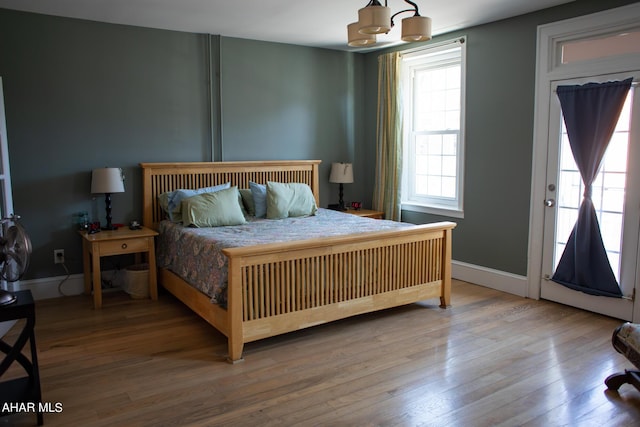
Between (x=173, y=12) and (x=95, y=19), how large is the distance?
2.53ft

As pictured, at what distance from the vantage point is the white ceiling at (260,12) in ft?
13.1

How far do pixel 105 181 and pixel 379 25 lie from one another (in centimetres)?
269

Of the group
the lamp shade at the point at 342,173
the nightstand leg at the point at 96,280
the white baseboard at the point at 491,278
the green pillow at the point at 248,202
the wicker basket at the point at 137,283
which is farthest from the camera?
the lamp shade at the point at 342,173

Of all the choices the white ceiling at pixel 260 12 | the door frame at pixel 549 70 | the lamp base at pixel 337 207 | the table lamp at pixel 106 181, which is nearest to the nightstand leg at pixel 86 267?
the table lamp at pixel 106 181

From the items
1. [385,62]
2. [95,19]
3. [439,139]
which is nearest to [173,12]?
[95,19]

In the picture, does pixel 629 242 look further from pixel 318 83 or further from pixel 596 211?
pixel 318 83

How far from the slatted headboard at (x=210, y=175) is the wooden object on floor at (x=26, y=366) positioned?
2.35 meters

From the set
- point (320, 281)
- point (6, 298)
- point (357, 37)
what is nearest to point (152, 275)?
point (320, 281)

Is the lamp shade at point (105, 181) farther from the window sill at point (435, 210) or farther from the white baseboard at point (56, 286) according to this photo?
the window sill at point (435, 210)

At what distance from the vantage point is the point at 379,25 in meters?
3.15

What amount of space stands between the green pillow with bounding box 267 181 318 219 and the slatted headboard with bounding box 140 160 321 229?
388 mm

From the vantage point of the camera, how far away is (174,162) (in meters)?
4.98

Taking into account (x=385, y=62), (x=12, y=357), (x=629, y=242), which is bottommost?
(x=12, y=357)

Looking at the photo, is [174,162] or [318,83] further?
[318,83]
